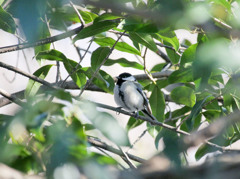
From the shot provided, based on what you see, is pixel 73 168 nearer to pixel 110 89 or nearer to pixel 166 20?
pixel 166 20

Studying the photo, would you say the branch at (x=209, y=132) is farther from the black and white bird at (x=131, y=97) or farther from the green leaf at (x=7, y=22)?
the black and white bird at (x=131, y=97)

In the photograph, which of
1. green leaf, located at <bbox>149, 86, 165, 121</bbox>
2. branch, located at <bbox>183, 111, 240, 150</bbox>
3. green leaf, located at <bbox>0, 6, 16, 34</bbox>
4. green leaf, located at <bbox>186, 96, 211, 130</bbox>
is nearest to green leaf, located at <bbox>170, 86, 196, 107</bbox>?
green leaf, located at <bbox>149, 86, 165, 121</bbox>

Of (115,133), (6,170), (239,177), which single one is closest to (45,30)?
(115,133)

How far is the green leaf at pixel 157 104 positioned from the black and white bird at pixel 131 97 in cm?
100

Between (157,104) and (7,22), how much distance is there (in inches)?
47.0

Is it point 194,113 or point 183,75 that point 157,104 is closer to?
point 183,75

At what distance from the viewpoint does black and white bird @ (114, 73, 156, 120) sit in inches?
149

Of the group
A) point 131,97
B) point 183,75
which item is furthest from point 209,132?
point 131,97

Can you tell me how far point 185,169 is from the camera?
1.99 ft

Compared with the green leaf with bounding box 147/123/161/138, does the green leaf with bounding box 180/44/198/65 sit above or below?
above

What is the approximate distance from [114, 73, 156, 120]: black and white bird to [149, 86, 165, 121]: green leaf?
100cm

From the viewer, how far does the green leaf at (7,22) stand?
2208 mm

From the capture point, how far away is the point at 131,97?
3820 mm

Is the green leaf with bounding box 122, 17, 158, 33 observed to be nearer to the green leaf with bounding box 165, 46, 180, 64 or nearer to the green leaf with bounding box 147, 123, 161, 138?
the green leaf with bounding box 165, 46, 180, 64
